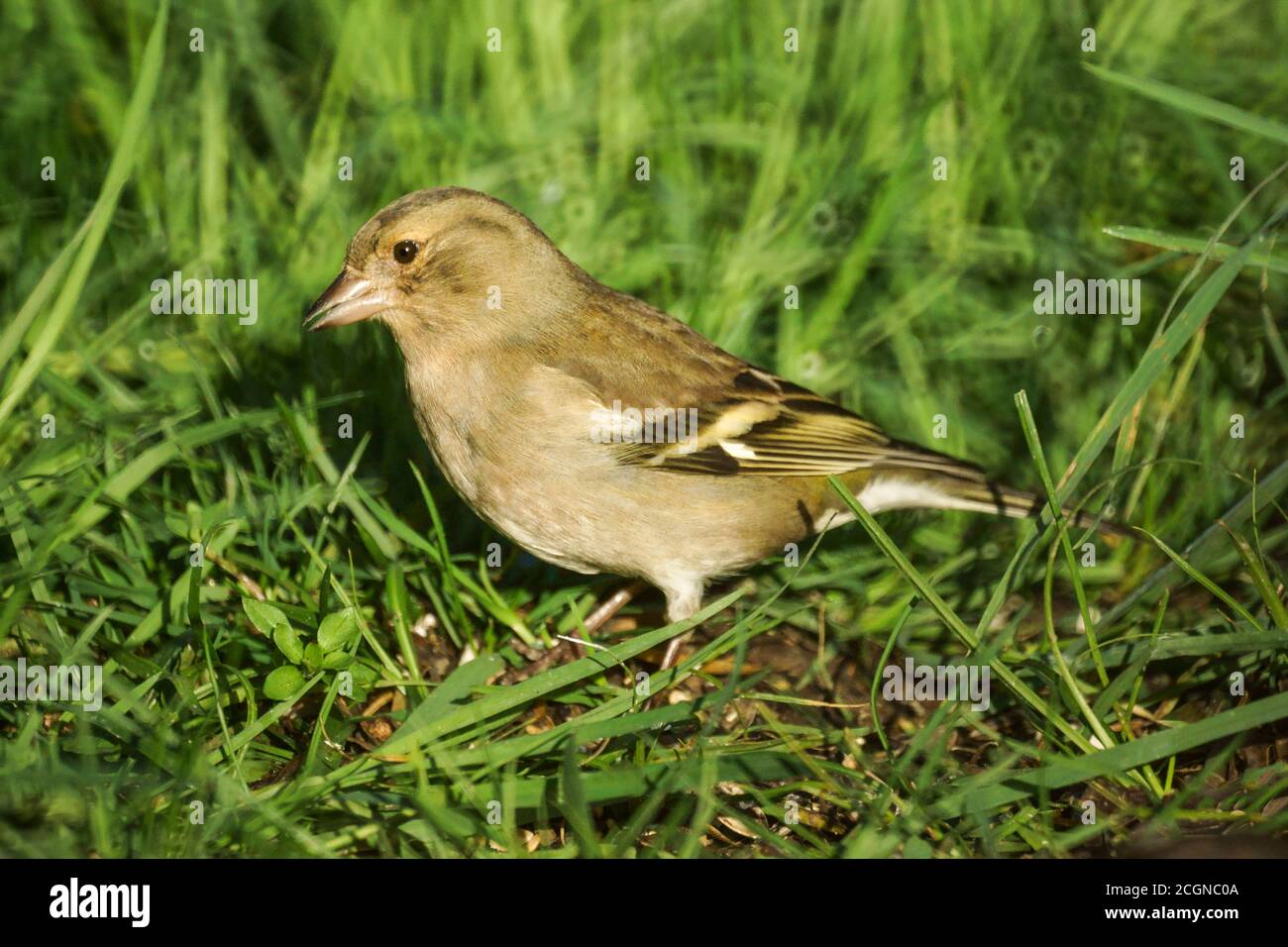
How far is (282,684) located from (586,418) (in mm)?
1258

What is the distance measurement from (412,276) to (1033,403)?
8.98 ft

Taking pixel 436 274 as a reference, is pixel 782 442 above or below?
below

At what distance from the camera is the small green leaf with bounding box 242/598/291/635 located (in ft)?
12.8

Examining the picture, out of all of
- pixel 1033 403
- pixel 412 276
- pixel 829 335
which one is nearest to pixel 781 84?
pixel 829 335

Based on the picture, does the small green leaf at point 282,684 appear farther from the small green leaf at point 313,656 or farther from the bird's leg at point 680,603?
the bird's leg at point 680,603

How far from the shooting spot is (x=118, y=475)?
4305mm

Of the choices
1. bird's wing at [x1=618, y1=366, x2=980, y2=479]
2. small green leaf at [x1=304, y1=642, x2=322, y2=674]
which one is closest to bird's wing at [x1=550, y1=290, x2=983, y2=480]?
bird's wing at [x1=618, y1=366, x2=980, y2=479]

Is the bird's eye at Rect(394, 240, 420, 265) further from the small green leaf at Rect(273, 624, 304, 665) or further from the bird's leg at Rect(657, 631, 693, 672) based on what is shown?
the bird's leg at Rect(657, 631, 693, 672)

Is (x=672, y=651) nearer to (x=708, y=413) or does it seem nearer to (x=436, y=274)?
(x=708, y=413)

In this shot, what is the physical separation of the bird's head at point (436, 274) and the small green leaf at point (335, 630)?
1.02 m

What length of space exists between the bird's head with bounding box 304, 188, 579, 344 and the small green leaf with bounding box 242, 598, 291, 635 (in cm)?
97

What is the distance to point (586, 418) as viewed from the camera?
14.0ft

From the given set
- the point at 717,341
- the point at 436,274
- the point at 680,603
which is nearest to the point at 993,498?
the point at 680,603
